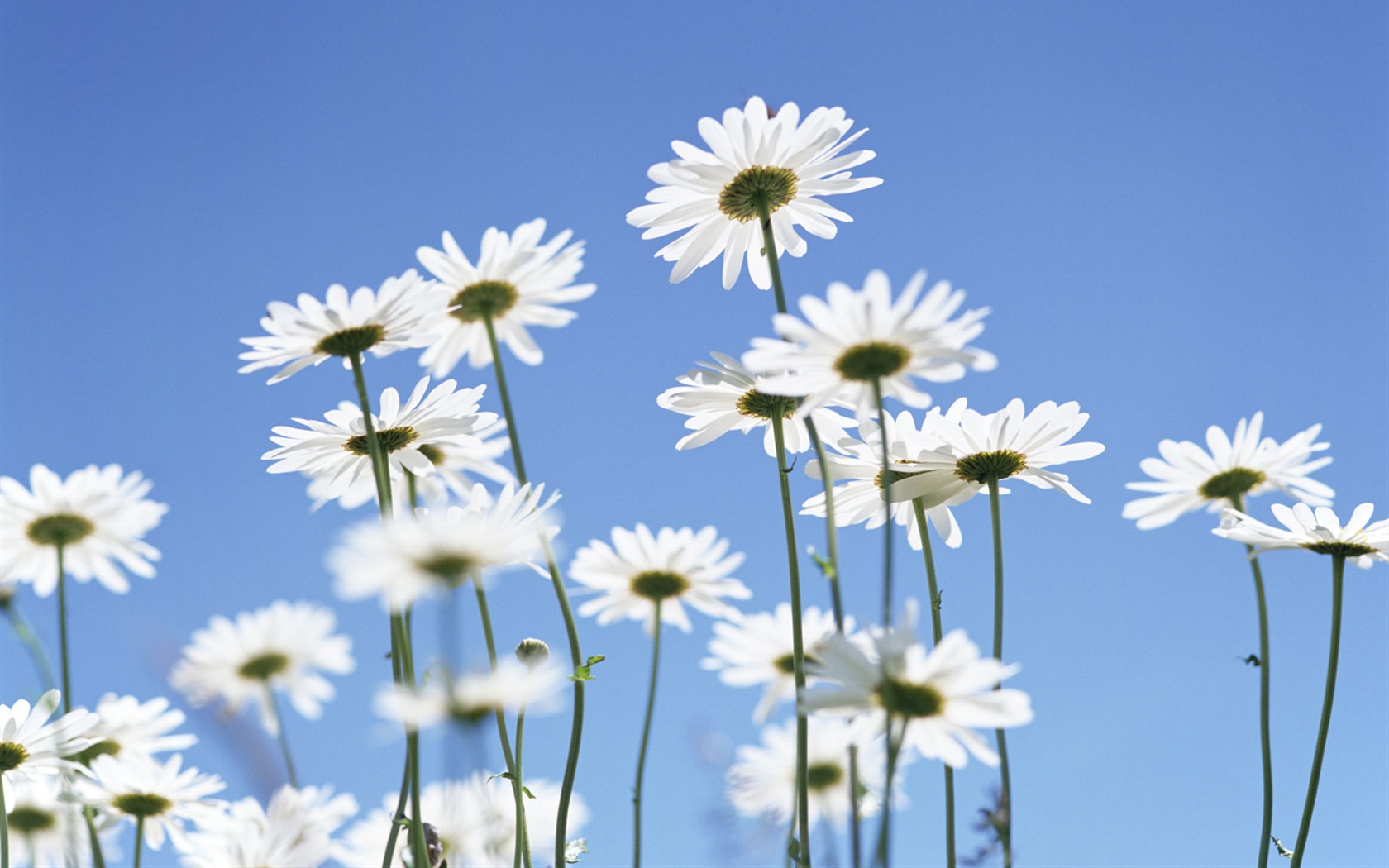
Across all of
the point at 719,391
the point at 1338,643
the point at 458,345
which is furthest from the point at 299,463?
the point at 1338,643

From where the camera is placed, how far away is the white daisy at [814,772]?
1501 mm

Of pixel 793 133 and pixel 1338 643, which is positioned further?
pixel 793 133

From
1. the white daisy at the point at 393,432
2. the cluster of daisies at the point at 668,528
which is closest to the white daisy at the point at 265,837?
the cluster of daisies at the point at 668,528

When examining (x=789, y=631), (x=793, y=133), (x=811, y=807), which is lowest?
(x=811, y=807)

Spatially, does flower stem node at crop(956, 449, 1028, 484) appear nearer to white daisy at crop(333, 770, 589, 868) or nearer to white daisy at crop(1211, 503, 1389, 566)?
white daisy at crop(1211, 503, 1389, 566)

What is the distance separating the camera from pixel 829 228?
2.28m

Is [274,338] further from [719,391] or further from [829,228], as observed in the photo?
[829,228]

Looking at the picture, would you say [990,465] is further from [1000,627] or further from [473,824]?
[473,824]

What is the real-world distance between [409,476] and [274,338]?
370 mm

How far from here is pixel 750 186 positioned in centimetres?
209

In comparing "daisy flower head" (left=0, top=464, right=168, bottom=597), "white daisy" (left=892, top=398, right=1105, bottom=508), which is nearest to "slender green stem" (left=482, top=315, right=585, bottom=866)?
"white daisy" (left=892, top=398, right=1105, bottom=508)

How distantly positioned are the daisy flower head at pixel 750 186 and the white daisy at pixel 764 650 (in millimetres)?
659

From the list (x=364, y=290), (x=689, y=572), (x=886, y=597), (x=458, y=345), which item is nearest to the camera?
(x=886, y=597)

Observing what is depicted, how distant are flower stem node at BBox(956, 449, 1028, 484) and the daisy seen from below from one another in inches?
56.6
